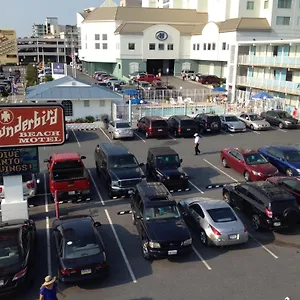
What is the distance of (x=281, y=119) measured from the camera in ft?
108

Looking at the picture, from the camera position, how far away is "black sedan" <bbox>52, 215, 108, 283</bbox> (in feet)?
34.0

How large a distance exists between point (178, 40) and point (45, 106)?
60.1 metres

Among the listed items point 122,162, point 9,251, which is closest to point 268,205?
point 122,162

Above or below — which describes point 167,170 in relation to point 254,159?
below

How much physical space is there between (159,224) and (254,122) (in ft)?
72.0

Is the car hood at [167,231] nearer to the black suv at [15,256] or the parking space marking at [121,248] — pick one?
the parking space marking at [121,248]

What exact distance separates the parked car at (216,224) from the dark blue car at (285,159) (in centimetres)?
789

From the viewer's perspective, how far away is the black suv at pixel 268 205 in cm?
1380

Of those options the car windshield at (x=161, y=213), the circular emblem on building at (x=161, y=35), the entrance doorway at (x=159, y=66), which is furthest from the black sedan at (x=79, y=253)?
the entrance doorway at (x=159, y=66)

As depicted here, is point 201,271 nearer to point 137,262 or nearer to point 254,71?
point 137,262

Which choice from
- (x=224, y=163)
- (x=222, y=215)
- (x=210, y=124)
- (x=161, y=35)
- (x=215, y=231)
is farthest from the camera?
(x=161, y=35)

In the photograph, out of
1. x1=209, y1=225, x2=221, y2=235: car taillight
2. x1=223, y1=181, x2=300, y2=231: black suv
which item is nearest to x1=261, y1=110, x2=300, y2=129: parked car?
x1=223, y1=181, x2=300, y2=231: black suv

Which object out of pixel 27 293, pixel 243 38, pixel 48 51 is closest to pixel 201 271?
pixel 27 293

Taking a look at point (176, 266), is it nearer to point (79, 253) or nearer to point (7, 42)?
point (79, 253)
